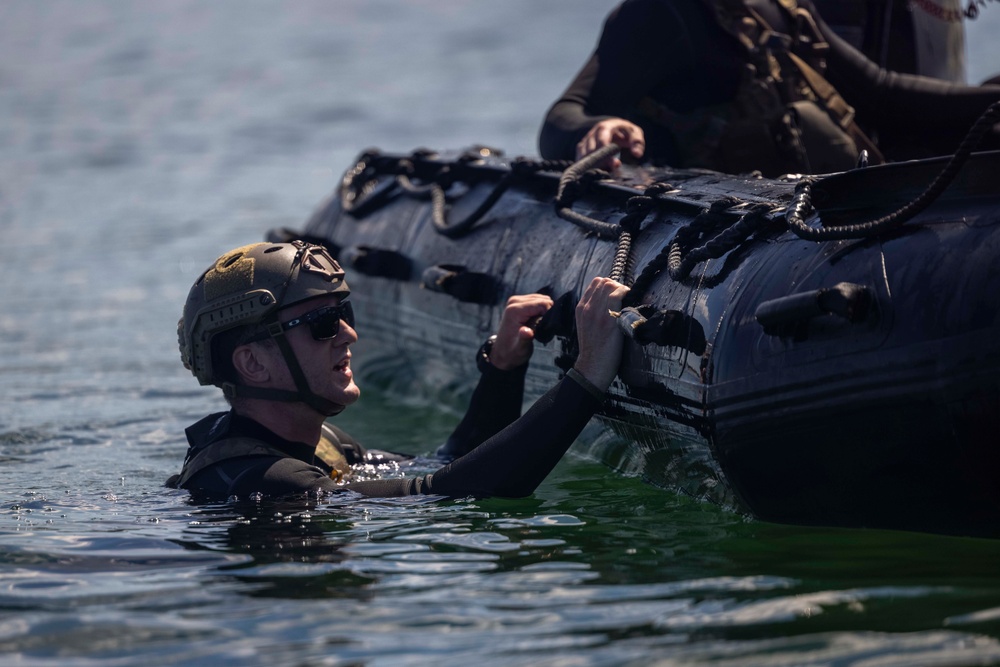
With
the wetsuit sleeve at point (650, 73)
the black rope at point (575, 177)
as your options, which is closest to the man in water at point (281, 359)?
the black rope at point (575, 177)

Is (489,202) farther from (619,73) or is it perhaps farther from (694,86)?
(694,86)

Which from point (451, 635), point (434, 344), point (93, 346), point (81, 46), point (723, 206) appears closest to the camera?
point (451, 635)

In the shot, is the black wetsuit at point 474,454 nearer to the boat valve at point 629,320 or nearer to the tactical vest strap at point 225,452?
the tactical vest strap at point 225,452

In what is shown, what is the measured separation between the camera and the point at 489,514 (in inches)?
187

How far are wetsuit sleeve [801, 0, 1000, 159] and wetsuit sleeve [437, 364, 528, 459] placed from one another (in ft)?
8.79

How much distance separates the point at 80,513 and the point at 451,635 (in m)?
2.07

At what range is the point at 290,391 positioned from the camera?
4.84m

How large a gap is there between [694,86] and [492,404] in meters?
2.08

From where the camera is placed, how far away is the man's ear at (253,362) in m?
4.85

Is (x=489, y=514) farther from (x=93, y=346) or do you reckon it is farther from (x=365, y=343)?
(x=93, y=346)

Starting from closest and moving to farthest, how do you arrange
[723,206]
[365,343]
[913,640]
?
[913,640]
[723,206]
[365,343]

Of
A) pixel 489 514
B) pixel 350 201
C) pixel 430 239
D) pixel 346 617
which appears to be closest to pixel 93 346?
pixel 350 201

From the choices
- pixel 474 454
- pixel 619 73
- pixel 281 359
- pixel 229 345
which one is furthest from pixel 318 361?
pixel 619 73

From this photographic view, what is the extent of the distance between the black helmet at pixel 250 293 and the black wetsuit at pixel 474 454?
211mm
